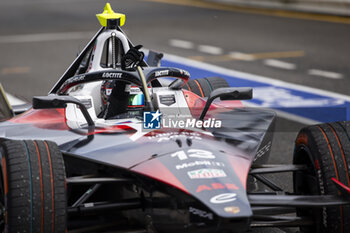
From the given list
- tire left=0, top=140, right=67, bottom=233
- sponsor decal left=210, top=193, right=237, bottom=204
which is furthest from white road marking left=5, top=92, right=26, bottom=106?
sponsor decal left=210, top=193, right=237, bottom=204

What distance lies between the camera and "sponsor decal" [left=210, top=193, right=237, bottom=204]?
5105mm

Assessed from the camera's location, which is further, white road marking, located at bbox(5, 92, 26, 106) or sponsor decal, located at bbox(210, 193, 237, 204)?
white road marking, located at bbox(5, 92, 26, 106)

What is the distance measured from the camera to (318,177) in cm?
595

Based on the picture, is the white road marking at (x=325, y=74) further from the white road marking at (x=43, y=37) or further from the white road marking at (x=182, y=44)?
the white road marking at (x=43, y=37)

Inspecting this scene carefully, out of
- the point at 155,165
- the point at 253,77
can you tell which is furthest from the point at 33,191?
the point at 253,77

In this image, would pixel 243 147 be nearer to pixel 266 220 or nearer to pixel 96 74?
pixel 266 220

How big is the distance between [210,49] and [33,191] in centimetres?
1274

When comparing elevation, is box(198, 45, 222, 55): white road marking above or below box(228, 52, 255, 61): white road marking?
above

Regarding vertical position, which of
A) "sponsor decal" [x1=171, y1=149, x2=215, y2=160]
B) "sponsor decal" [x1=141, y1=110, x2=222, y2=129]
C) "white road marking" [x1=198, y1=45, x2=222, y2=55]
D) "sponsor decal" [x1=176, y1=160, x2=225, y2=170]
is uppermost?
"white road marking" [x1=198, y1=45, x2=222, y2=55]

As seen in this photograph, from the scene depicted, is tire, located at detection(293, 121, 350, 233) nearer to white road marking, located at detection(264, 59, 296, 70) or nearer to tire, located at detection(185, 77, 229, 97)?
tire, located at detection(185, 77, 229, 97)

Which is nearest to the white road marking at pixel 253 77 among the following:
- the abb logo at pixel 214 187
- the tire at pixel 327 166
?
the tire at pixel 327 166

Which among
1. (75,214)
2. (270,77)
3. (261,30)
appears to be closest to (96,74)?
(75,214)

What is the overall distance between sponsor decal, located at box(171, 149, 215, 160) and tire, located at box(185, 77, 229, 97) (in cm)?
257

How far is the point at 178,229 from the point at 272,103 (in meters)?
7.20
